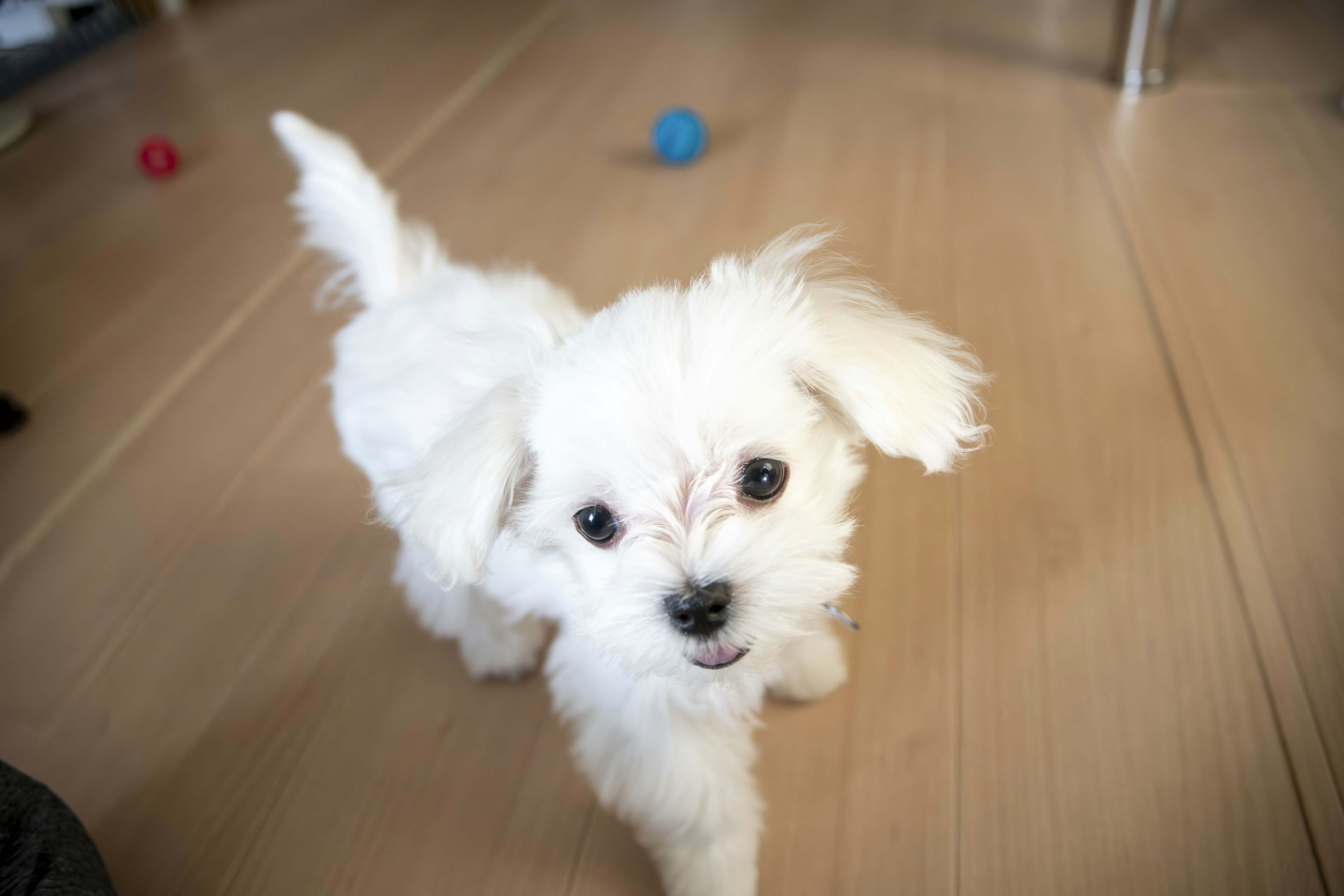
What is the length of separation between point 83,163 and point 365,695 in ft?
7.77

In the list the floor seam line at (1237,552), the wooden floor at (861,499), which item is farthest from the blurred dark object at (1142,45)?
the floor seam line at (1237,552)

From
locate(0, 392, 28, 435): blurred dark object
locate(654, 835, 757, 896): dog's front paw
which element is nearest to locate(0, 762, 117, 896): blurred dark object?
locate(654, 835, 757, 896): dog's front paw

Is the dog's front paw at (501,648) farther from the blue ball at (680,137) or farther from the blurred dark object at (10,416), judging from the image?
the blue ball at (680,137)

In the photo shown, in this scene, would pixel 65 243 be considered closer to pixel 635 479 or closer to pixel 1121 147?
pixel 635 479

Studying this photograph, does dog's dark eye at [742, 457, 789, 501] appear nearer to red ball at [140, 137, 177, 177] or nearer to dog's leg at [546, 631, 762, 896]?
dog's leg at [546, 631, 762, 896]

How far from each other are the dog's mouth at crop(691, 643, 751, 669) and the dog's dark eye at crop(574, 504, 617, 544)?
5.5 inches

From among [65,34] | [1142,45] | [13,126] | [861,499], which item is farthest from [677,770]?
[65,34]

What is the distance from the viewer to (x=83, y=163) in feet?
8.58

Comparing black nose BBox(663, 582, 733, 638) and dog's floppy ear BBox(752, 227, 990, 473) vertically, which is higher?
dog's floppy ear BBox(752, 227, 990, 473)

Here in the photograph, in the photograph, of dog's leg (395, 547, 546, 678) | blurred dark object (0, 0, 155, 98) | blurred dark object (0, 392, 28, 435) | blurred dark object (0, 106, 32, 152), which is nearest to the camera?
dog's leg (395, 547, 546, 678)

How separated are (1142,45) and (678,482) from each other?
7.20ft

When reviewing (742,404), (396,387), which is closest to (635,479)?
(742,404)

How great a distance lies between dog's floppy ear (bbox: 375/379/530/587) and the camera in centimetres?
74

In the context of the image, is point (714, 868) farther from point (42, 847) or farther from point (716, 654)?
point (42, 847)
